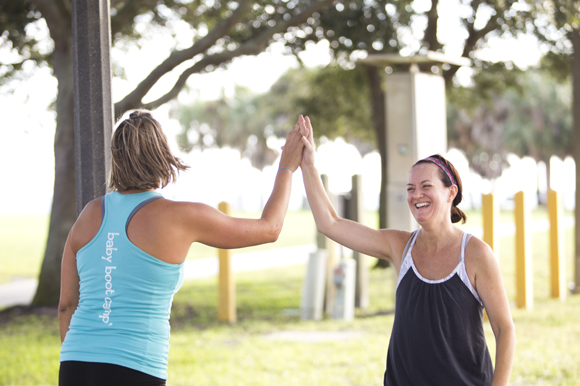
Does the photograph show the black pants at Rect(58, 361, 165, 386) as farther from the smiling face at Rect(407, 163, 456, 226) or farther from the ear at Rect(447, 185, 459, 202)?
the ear at Rect(447, 185, 459, 202)

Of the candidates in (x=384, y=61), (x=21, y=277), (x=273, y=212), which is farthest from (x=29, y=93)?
(x=273, y=212)

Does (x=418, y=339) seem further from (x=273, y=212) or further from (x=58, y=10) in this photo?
(x=58, y=10)

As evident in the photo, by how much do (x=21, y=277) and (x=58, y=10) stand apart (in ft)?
25.2

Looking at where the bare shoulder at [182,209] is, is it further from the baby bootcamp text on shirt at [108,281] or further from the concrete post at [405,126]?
the concrete post at [405,126]

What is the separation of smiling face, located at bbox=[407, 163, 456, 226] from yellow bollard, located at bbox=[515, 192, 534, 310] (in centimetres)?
758

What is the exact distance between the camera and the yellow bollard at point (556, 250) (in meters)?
10.8

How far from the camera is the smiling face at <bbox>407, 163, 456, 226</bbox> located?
8.96ft

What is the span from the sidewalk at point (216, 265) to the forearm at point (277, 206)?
9426 mm

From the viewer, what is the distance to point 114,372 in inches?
85.3


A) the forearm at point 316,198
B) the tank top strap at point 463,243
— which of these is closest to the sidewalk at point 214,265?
the forearm at point 316,198

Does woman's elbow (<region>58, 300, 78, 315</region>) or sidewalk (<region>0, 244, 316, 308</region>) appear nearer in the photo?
woman's elbow (<region>58, 300, 78, 315</region>)

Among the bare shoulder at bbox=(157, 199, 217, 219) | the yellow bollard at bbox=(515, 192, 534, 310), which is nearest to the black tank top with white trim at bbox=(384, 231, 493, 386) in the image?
the bare shoulder at bbox=(157, 199, 217, 219)

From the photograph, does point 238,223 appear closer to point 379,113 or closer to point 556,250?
point 556,250

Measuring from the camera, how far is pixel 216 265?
17516 millimetres
